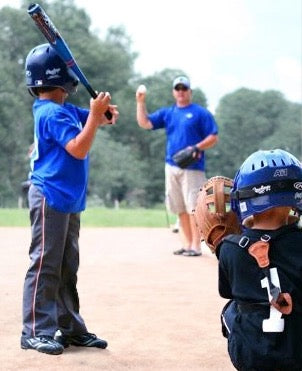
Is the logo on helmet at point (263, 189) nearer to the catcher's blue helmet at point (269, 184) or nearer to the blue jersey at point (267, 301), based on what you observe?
the catcher's blue helmet at point (269, 184)

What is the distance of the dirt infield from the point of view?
3.57m

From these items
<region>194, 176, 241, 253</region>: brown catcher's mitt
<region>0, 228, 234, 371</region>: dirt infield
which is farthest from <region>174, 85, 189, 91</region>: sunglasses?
<region>194, 176, 241, 253</region>: brown catcher's mitt

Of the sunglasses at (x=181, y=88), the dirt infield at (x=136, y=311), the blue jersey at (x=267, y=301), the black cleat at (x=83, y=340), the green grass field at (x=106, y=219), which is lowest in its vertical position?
the green grass field at (x=106, y=219)

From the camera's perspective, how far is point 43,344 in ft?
11.8

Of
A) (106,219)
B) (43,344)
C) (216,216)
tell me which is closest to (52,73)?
(43,344)

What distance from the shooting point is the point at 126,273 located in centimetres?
637

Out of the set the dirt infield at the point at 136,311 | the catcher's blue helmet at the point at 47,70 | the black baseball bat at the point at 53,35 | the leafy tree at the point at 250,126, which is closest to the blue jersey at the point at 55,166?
the catcher's blue helmet at the point at 47,70

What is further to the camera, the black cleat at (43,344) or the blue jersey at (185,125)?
the blue jersey at (185,125)

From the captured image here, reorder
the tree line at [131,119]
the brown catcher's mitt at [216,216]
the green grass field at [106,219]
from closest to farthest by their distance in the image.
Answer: the brown catcher's mitt at [216,216] → the green grass field at [106,219] → the tree line at [131,119]

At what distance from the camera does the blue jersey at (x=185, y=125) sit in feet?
24.9

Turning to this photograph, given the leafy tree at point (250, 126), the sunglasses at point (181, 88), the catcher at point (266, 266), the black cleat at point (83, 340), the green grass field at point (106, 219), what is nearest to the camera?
the catcher at point (266, 266)

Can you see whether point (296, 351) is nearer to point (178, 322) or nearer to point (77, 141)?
point (77, 141)

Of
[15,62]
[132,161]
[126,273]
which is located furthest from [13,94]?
[126,273]

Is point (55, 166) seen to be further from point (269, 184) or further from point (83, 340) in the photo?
point (269, 184)
